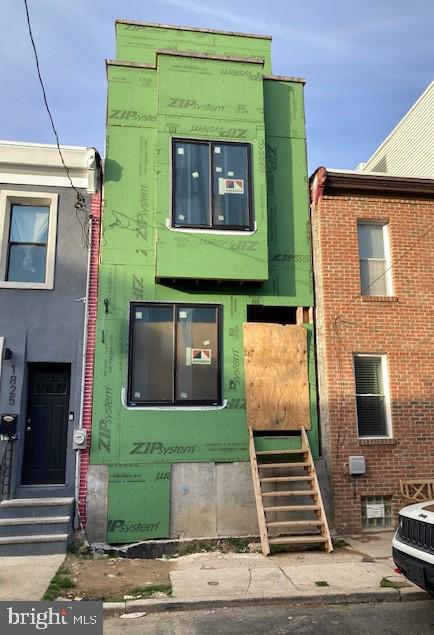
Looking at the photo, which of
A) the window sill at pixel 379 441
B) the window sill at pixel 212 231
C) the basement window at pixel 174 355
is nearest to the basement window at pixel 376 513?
the window sill at pixel 379 441

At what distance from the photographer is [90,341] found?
913 centimetres


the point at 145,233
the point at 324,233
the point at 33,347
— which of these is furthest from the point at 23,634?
the point at 324,233

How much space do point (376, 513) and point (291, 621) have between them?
168 inches

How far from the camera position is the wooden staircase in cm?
815

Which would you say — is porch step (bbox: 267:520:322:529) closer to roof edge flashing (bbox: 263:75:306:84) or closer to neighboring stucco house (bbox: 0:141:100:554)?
neighboring stucco house (bbox: 0:141:100:554)

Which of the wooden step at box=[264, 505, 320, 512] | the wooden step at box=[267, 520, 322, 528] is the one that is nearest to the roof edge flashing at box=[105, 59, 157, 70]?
the wooden step at box=[264, 505, 320, 512]

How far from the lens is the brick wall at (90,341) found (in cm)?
860

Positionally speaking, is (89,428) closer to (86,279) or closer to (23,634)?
(86,279)

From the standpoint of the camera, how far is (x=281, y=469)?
30.0 feet

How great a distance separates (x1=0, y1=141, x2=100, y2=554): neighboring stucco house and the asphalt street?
3303 millimetres

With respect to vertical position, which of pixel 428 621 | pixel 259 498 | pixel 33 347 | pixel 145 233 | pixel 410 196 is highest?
pixel 410 196

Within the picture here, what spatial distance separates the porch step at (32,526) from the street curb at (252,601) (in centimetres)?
249

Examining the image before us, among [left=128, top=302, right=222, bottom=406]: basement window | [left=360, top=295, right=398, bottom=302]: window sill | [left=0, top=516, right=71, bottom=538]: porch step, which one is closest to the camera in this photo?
[left=0, top=516, right=71, bottom=538]: porch step

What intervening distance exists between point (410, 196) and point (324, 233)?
217 centimetres
